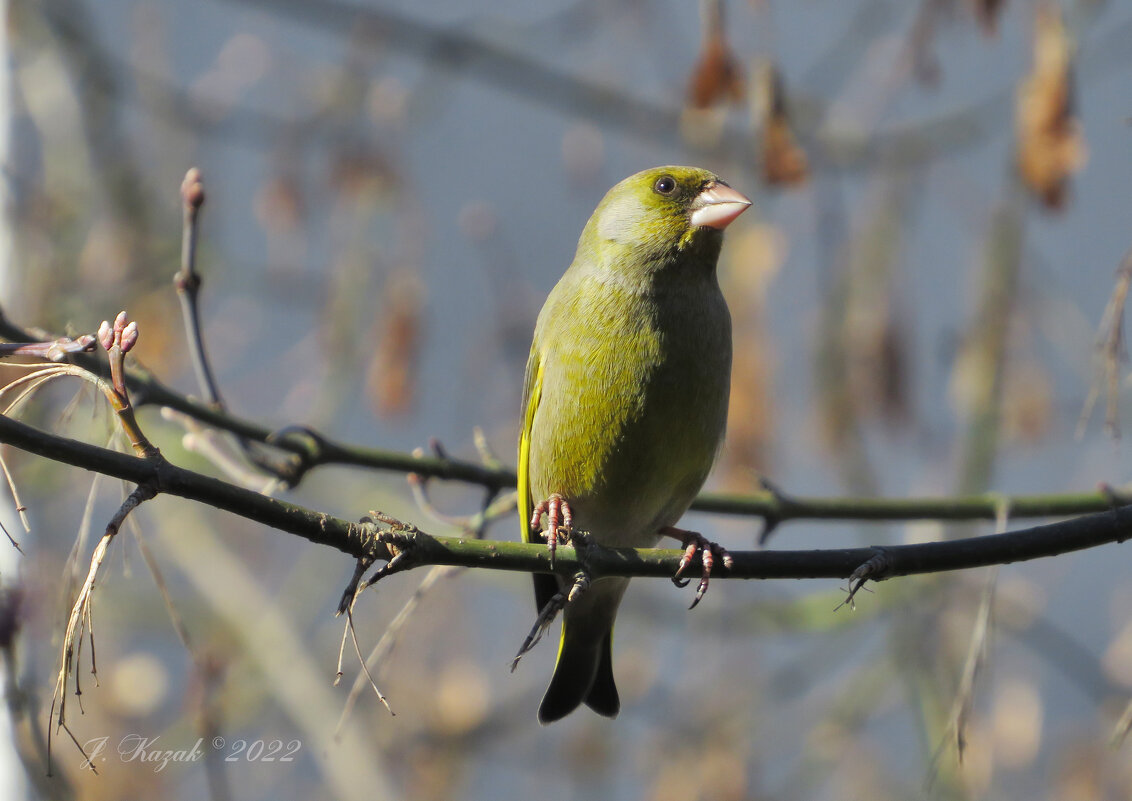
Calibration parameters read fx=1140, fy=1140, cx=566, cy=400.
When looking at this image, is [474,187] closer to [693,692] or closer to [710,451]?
[693,692]

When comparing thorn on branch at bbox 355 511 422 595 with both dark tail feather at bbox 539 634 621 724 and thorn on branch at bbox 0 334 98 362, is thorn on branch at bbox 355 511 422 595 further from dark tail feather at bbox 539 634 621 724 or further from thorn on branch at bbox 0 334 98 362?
dark tail feather at bbox 539 634 621 724

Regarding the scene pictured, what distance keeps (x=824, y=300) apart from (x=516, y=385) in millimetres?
1837

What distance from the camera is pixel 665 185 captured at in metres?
3.47

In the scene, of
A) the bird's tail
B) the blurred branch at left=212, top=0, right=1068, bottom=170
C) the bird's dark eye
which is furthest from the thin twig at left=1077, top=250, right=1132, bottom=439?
the blurred branch at left=212, top=0, right=1068, bottom=170

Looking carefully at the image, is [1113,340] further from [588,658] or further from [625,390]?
[588,658]

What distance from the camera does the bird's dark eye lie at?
3465mm

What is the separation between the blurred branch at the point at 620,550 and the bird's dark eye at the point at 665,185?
147 cm

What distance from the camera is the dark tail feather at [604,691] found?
138 inches

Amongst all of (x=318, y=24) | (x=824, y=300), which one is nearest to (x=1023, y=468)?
(x=824, y=300)

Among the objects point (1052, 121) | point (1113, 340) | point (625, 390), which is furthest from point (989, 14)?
point (625, 390)

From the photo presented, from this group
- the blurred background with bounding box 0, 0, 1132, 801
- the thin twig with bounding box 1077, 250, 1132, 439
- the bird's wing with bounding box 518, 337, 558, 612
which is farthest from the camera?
the blurred background with bounding box 0, 0, 1132, 801

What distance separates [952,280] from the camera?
348 inches

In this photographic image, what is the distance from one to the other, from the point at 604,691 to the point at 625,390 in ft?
3.50

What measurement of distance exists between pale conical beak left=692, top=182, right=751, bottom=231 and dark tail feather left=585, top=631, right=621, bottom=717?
1.32 m
